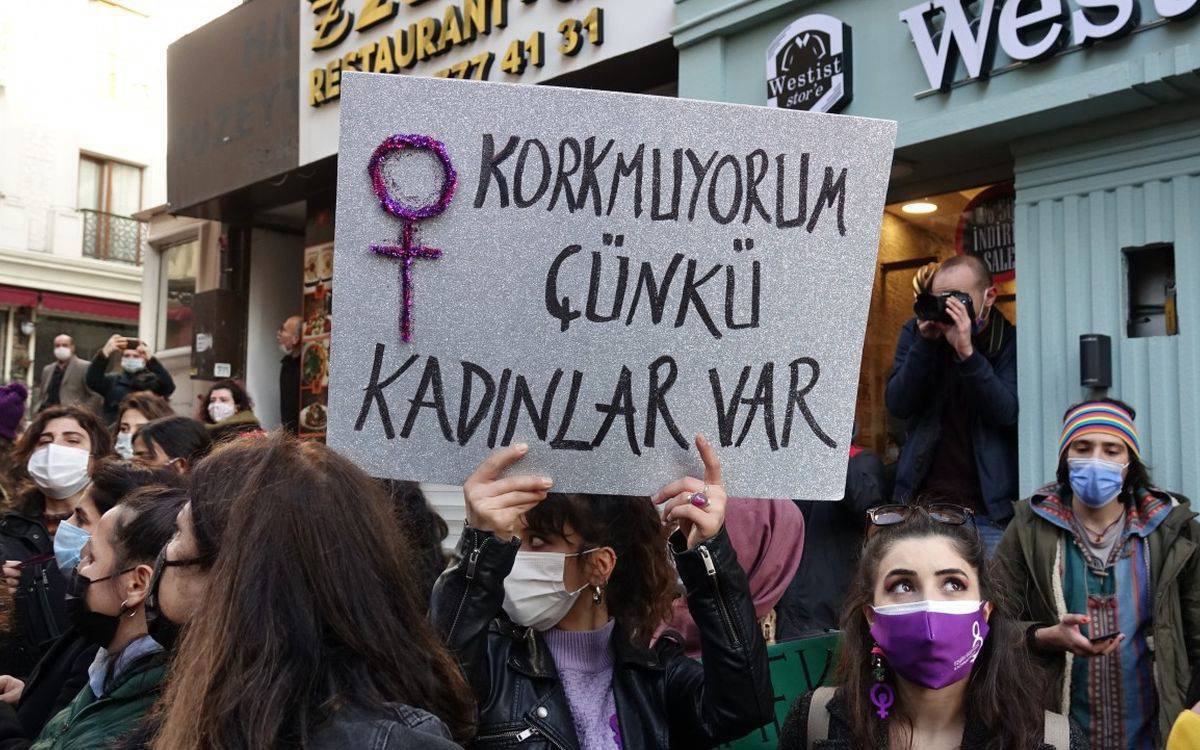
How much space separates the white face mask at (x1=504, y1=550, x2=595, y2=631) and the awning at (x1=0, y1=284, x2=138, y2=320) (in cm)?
2188

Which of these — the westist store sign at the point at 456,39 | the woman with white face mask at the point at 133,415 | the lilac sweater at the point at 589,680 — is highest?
the westist store sign at the point at 456,39

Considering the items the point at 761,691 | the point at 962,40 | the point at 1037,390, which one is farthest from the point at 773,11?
the point at 761,691

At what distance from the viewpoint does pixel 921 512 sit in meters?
2.63

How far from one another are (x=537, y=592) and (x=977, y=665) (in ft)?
3.28

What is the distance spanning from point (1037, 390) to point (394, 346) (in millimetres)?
4120

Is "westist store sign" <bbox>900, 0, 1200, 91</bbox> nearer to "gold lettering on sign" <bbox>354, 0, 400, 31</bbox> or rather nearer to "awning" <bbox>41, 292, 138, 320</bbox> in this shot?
"gold lettering on sign" <bbox>354, 0, 400, 31</bbox>

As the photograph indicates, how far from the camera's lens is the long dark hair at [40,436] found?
4785 millimetres

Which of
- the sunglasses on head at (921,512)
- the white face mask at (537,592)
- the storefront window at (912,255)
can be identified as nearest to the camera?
the white face mask at (537,592)

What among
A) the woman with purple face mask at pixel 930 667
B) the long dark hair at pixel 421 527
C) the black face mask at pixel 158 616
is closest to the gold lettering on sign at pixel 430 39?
the long dark hair at pixel 421 527

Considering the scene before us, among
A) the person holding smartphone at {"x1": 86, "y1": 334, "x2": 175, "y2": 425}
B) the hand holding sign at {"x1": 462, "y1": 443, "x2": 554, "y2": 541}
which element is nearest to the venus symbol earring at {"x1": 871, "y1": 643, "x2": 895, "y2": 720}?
the hand holding sign at {"x1": 462, "y1": 443, "x2": 554, "y2": 541}

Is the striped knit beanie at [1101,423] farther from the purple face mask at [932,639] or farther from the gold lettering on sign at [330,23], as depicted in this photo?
the gold lettering on sign at [330,23]

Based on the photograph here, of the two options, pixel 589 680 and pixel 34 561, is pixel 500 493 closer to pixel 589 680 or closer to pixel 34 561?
pixel 589 680

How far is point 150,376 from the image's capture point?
898 cm

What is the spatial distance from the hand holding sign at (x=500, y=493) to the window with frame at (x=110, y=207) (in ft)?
74.1
